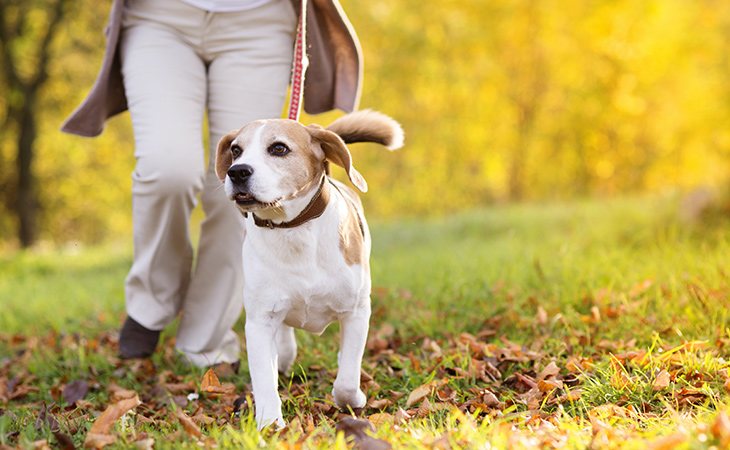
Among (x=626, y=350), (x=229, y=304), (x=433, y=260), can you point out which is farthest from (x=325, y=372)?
(x=433, y=260)

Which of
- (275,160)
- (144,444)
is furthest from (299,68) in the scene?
(144,444)

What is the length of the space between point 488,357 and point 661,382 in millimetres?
812

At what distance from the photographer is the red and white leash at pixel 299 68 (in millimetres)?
3357

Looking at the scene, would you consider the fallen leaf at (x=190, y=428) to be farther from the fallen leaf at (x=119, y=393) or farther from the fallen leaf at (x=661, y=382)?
the fallen leaf at (x=661, y=382)

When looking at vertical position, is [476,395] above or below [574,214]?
above

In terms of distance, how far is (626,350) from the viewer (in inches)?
140

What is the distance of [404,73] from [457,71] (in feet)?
3.72

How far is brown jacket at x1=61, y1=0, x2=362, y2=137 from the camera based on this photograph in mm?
3805

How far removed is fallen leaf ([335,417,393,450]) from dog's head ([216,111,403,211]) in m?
0.77

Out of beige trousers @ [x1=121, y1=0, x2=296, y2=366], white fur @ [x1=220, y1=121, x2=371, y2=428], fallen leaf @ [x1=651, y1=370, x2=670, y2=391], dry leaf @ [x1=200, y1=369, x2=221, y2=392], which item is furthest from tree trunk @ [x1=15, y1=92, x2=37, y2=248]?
fallen leaf @ [x1=651, y1=370, x2=670, y2=391]

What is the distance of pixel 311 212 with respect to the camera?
2.85m

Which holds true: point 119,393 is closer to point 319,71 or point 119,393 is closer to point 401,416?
point 401,416

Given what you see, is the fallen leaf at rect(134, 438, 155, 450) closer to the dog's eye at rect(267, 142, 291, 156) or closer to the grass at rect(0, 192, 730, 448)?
the grass at rect(0, 192, 730, 448)

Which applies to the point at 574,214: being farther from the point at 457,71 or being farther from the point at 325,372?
the point at 457,71
